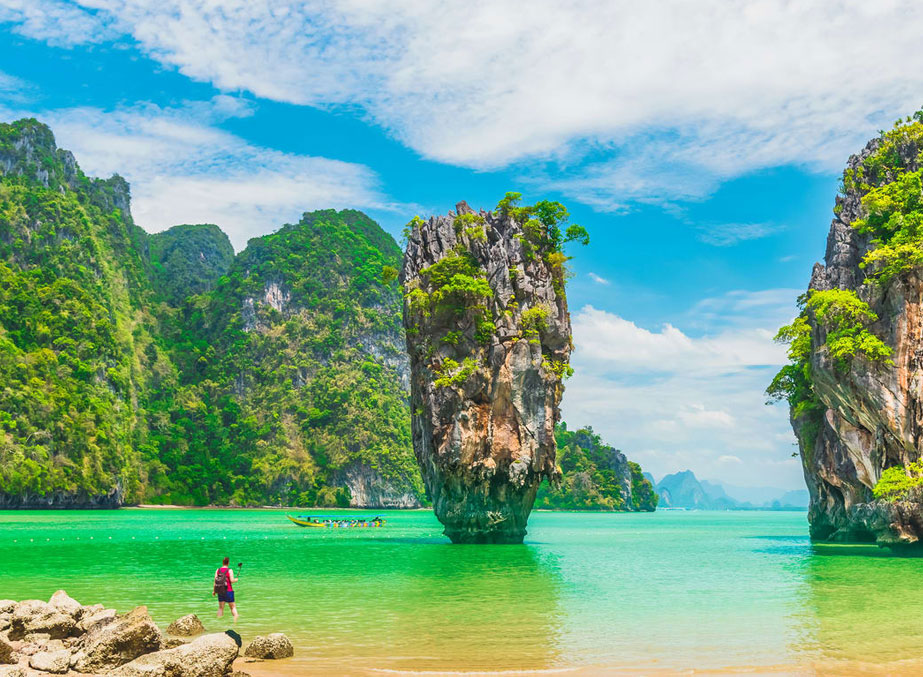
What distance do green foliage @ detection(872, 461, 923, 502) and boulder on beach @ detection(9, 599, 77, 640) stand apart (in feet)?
84.6

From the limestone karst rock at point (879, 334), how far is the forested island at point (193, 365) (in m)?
64.9

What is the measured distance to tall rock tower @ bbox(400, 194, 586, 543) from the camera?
33906mm

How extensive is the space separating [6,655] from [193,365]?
11535 centimetres

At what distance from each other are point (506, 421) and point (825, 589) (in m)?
16.0

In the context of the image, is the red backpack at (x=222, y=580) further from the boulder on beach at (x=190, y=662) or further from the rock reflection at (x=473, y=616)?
the boulder on beach at (x=190, y=662)

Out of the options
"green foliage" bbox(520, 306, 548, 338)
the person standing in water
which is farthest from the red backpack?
"green foliage" bbox(520, 306, 548, 338)

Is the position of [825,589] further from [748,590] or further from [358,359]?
[358,359]

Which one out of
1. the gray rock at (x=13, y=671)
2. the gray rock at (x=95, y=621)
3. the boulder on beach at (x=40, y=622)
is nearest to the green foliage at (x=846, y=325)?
the gray rock at (x=95, y=621)

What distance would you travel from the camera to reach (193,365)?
122 m

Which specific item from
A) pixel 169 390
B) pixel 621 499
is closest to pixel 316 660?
pixel 169 390

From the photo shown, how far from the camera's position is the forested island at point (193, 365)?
78312mm

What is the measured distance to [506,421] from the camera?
113ft

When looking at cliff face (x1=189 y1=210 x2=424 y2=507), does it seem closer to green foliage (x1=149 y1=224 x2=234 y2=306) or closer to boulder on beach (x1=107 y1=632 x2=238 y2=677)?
green foliage (x1=149 y1=224 x2=234 y2=306)

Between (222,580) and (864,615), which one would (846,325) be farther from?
(222,580)
